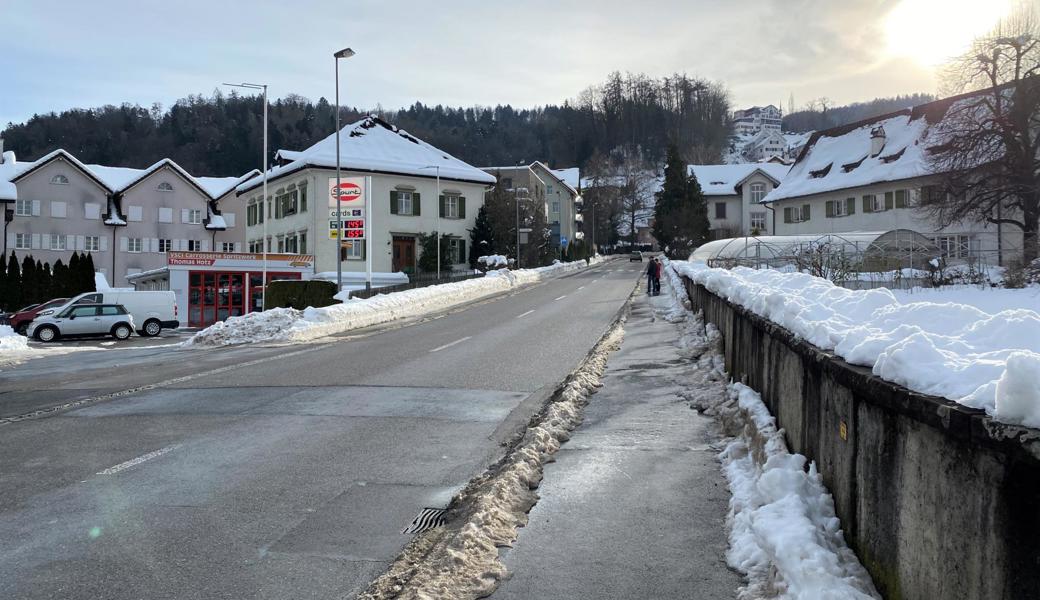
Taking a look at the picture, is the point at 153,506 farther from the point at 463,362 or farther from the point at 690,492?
the point at 463,362

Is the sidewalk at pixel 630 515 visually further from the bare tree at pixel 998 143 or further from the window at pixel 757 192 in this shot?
the window at pixel 757 192

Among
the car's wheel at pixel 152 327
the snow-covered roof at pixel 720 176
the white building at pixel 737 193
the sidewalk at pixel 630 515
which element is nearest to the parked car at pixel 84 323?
the car's wheel at pixel 152 327

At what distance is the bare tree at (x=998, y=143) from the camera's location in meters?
36.1

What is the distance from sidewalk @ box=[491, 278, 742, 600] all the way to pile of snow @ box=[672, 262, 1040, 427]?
1616mm

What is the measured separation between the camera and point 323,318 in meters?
23.7

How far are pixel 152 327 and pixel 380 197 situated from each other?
76.1 ft

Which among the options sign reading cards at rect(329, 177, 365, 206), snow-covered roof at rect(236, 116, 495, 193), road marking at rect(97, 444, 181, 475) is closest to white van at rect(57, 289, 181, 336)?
sign reading cards at rect(329, 177, 365, 206)

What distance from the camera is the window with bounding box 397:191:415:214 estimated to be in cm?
5553

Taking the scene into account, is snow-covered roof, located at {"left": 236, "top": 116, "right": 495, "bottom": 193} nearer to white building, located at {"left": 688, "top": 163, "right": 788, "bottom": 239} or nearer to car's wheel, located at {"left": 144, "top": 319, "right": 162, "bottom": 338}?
car's wheel, located at {"left": 144, "top": 319, "right": 162, "bottom": 338}

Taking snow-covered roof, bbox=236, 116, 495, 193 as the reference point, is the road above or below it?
below

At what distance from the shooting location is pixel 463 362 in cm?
1502

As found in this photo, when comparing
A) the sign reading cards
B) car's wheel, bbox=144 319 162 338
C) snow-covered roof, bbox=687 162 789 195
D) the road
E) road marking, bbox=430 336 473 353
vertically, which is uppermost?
snow-covered roof, bbox=687 162 789 195

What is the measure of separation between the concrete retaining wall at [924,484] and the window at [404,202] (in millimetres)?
51655

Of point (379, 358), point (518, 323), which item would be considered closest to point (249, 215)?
point (518, 323)
